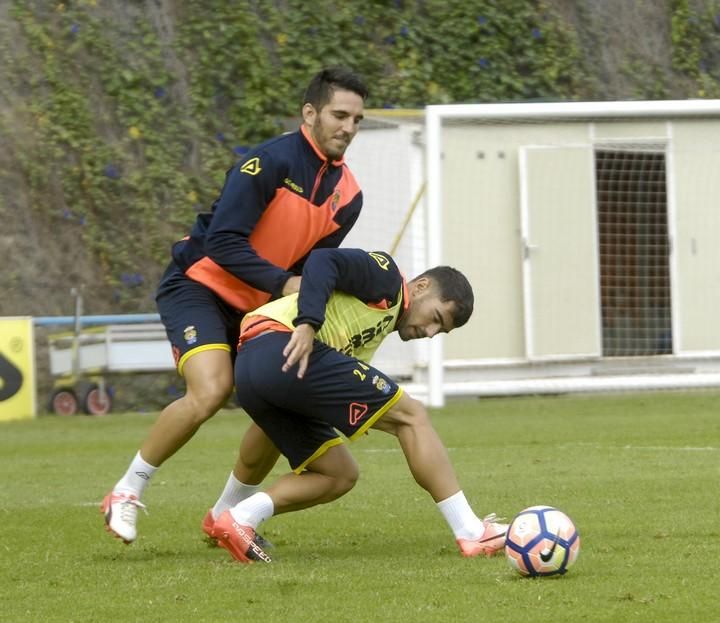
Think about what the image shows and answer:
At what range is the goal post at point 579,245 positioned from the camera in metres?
17.0

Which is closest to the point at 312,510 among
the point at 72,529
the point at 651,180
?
the point at 72,529

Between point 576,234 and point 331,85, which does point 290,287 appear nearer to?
point 331,85

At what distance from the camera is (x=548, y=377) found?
1688 centimetres

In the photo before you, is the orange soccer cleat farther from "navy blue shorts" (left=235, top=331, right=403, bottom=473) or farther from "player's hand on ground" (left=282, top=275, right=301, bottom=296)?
"player's hand on ground" (left=282, top=275, right=301, bottom=296)

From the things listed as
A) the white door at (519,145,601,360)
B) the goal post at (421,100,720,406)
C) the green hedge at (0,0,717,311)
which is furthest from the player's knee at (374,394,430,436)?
the green hedge at (0,0,717,311)

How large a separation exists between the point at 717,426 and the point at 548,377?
426 cm

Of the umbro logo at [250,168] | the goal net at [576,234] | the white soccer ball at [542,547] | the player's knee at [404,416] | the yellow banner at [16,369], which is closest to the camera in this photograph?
the white soccer ball at [542,547]

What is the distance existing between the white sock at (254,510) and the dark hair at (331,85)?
5.49 ft

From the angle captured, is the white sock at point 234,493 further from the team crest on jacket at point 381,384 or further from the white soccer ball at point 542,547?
the white soccer ball at point 542,547

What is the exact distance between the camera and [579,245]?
17500 mm

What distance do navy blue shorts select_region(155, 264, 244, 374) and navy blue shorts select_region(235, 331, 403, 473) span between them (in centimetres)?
48

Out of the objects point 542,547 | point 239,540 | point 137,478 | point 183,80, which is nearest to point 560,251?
→ point 183,80

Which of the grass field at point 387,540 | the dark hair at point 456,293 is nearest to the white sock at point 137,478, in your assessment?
the grass field at point 387,540

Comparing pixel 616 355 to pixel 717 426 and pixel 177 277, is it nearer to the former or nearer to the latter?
pixel 717 426
